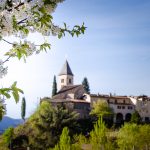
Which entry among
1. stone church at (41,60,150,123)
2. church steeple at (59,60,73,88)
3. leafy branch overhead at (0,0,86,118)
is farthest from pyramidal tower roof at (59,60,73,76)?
leafy branch overhead at (0,0,86,118)

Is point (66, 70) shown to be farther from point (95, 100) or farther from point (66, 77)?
point (95, 100)

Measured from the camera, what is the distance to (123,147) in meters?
43.2

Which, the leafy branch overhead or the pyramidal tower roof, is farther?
the pyramidal tower roof

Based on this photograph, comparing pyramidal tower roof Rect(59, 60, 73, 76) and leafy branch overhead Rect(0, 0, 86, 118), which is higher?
pyramidal tower roof Rect(59, 60, 73, 76)

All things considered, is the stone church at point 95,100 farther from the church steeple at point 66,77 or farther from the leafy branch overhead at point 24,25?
the leafy branch overhead at point 24,25

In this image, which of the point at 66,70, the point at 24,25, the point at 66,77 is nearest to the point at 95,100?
the point at 66,77

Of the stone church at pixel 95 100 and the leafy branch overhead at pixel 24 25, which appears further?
the stone church at pixel 95 100

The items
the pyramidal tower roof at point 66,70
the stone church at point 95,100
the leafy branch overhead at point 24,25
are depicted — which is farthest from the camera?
the pyramidal tower roof at point 66,70

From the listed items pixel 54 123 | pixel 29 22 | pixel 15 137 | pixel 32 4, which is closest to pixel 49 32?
pixel 29 22

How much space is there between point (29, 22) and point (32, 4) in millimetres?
436

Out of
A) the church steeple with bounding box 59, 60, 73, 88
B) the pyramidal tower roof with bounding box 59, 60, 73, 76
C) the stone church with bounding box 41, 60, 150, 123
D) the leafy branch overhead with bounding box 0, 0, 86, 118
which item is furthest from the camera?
the pyramidal tower roof with bounding box 59, 60, 73, 76

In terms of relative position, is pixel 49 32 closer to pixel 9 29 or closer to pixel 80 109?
pixel 9 29

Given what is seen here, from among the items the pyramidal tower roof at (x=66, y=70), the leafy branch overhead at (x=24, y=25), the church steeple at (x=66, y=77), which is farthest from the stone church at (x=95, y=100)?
the leafy branch overhead at (x=24, y=25)

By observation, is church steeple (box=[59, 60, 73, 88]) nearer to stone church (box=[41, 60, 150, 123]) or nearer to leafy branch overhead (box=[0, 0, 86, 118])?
stone church (box=[41, 60, 150, 123])
